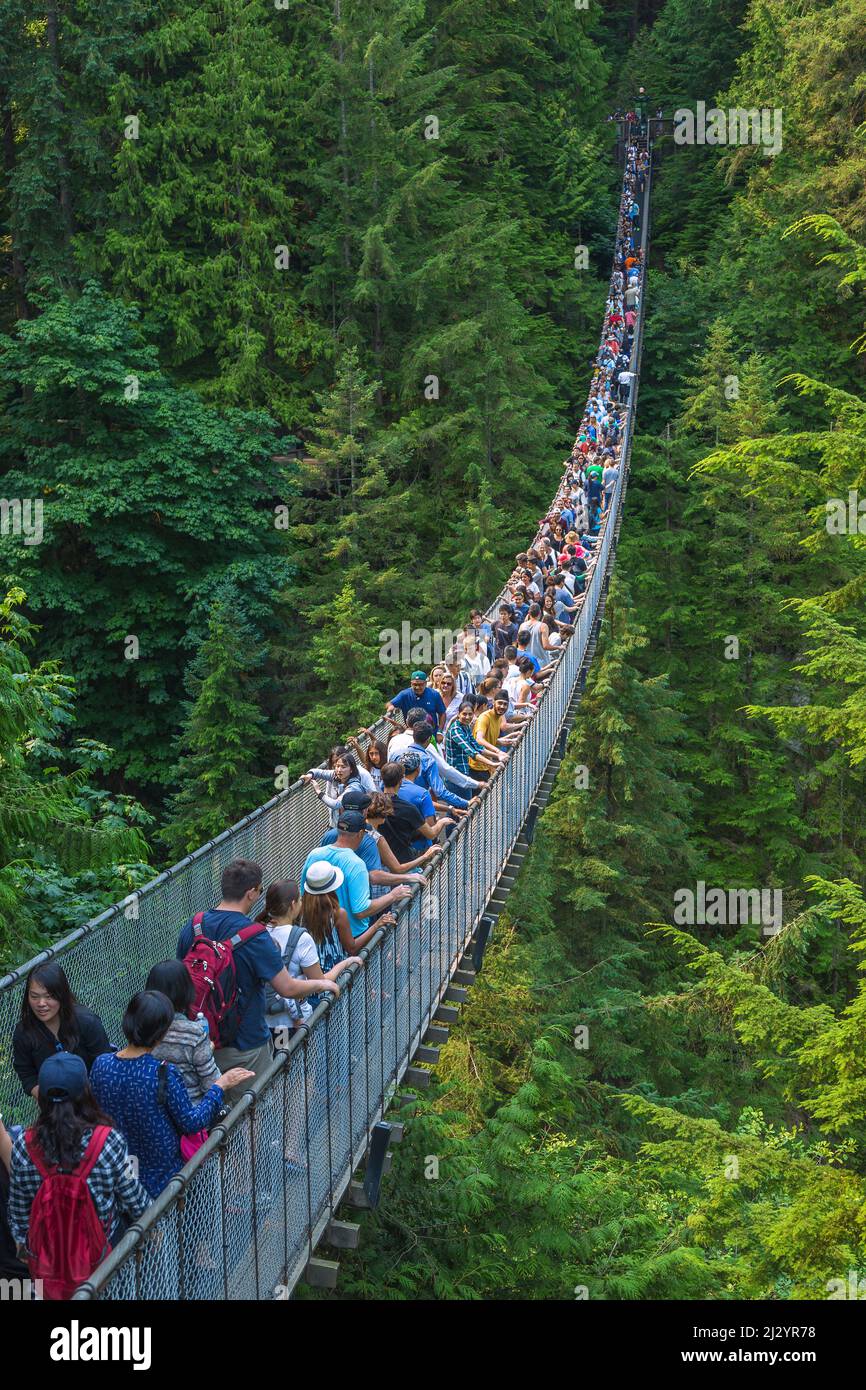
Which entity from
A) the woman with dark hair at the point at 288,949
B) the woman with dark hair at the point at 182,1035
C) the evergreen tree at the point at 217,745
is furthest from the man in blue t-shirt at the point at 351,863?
the evergreen tree at the point at 217,745

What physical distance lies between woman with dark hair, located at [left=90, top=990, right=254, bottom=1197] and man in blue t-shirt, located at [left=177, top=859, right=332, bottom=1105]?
60cm

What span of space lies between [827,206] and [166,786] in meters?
18.0

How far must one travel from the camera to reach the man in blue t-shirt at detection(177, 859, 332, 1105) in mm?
4836

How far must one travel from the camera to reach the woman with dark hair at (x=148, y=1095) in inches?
158

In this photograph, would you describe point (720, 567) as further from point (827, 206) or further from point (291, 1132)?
point (291, 1132)

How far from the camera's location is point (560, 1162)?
37.7ft

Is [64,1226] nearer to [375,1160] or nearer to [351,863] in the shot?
[351,863]

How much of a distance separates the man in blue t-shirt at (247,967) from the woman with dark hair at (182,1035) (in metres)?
0.52

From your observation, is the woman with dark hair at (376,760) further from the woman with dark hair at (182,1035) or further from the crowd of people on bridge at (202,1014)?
the woman with dark hair at (182,1035)

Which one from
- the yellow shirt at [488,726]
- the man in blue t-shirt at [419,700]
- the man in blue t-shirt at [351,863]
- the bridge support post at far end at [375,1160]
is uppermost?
the man in blue t-shirt at [419,700]

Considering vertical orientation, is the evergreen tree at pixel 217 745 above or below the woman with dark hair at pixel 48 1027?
above

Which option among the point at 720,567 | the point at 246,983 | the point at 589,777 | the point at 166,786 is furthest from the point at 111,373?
the point at 246,983

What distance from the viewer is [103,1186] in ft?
12.2

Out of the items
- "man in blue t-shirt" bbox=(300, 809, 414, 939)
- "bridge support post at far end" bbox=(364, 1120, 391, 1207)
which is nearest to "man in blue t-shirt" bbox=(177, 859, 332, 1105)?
"man in blue t-shirt" bbox=(300, 809, 414, 939)
